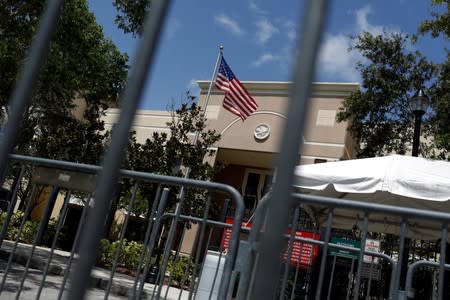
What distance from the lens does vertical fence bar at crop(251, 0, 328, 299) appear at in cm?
66

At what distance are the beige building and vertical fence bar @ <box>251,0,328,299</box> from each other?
1862 centimetres

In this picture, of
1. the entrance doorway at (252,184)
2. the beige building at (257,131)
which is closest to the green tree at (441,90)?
the beige building at (257,131)

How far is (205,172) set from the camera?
16.0 meters

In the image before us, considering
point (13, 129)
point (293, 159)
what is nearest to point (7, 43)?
point (13, 129)

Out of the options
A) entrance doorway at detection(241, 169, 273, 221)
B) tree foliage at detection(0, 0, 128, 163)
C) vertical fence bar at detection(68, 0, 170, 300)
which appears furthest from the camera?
entrance doorway at detection(241, 169, 273, 221)

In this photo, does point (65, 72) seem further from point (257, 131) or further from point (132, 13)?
point (257, 131)

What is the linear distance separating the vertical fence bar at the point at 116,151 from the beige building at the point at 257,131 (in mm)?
18460

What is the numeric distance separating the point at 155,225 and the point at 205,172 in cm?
1171

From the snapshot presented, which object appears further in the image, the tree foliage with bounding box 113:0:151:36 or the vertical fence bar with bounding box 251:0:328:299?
the tree foliage with bounding box 113:0:151:36

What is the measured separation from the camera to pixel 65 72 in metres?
12.6

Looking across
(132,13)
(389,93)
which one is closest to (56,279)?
(132,13)

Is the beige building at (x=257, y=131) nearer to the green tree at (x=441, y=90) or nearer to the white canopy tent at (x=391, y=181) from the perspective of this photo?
the green tree at (x=441, y=90)

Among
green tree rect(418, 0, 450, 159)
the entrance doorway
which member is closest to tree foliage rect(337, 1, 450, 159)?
green tree rect(418, 0, 450, 159)

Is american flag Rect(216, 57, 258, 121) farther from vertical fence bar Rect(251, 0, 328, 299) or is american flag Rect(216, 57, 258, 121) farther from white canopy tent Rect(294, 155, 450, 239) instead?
vertical fence bar Rect(251, 0, 328, 299)
